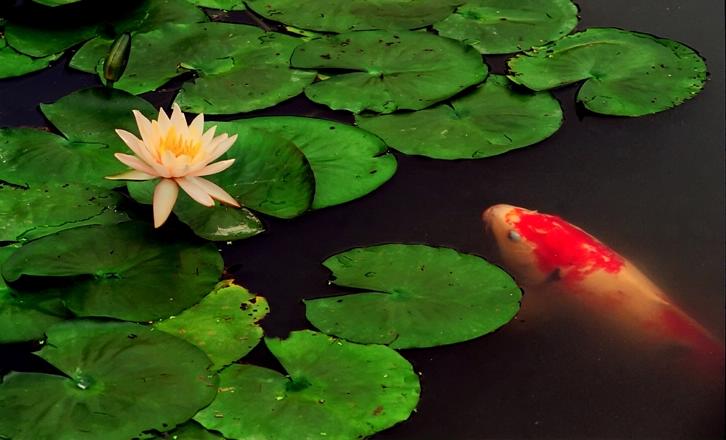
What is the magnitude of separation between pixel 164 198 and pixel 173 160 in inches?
4.1

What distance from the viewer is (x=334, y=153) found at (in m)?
2.76

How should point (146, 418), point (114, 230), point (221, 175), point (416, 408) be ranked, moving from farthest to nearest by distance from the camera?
point (221, 175) → point (114, 230) → point (416, 408) → point (146, 418)

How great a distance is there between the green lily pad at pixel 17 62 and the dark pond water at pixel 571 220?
0.13 feet

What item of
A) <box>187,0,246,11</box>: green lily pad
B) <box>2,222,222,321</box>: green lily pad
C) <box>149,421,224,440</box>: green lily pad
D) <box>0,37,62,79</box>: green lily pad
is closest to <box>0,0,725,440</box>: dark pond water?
<box>0,37,62,79</box>: green lily pad

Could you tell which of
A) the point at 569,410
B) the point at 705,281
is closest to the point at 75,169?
the point at 569,410

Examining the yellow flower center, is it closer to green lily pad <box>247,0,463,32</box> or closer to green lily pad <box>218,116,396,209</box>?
green lily pad <box>218,116,396,209</box>

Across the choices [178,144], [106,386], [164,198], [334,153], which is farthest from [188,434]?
[334,153]

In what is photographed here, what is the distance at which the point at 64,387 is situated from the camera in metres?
2.04

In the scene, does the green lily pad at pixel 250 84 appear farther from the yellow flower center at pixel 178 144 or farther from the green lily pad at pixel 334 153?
the yellow flower center at pixel 178 144

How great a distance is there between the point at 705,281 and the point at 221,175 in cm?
132

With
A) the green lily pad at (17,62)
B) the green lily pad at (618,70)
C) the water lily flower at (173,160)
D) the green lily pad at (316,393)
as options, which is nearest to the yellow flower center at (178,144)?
the water lily flower at (173,160)

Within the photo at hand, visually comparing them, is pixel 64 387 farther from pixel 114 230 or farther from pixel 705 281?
pixel 705 281

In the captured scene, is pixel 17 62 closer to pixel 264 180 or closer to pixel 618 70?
pixel 264 180

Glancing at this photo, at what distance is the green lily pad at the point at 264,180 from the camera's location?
8.34 ft
